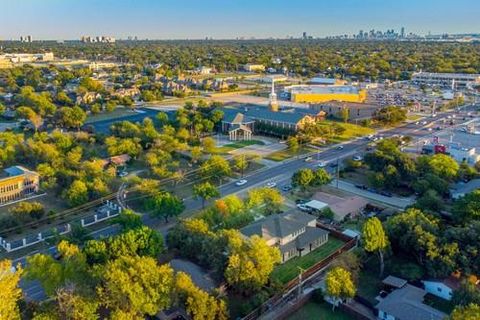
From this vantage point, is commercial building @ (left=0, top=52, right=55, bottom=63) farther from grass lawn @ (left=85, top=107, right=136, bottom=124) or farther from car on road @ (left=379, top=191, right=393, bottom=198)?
car on road @ (left=379, top=191, right=393, bottom=198)

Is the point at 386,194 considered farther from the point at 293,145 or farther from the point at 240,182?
the point at 293,145

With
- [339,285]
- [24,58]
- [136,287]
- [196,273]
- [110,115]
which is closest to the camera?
[136,287]

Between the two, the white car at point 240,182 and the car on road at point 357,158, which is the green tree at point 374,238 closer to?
the white car at point 240,182

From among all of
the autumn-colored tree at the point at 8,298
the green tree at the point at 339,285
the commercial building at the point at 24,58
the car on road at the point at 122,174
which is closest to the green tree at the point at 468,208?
the green tree at the point at 339,285

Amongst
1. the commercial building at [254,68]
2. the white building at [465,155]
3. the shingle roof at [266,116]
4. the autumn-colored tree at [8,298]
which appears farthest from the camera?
the commercial building at [254,68]


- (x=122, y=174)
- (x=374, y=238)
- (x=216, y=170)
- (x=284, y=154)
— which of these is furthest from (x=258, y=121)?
(x=374, y=238)

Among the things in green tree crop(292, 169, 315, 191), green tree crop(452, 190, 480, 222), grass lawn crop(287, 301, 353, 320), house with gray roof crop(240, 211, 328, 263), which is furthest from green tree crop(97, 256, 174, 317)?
green tree crop(452, 190, 480, 222)

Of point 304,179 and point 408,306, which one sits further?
point 304,179
